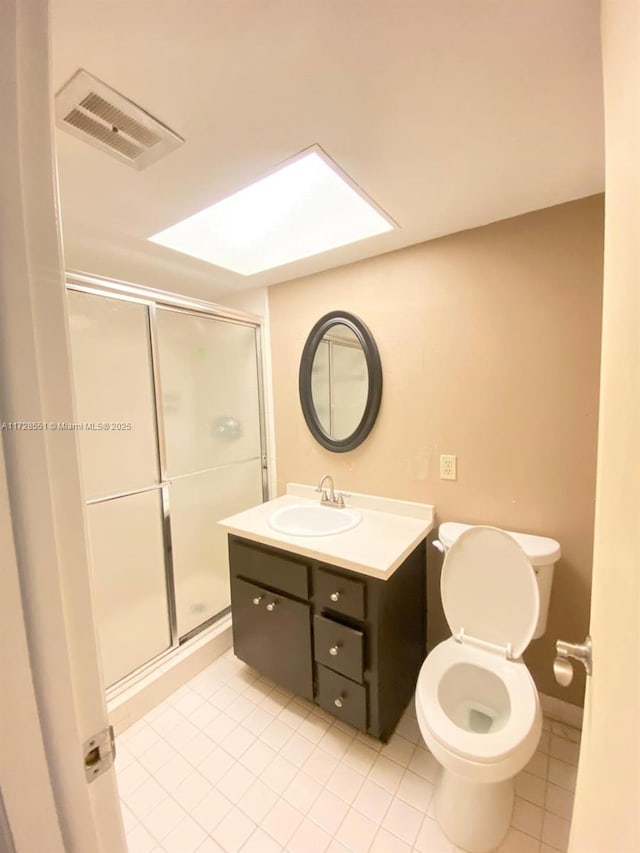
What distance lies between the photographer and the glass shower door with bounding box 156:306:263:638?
1925 millimetres

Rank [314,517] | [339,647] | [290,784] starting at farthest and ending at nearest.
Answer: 1. [314,517]
2. [339,647]
3. [290,784]

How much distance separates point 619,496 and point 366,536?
1.15m

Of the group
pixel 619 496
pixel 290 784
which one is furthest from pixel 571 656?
pixel 290 784

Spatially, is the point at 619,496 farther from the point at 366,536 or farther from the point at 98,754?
the point at 366,536

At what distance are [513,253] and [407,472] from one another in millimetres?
1073

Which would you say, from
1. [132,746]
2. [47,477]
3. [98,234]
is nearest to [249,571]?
[132,746]

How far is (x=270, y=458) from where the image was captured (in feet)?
7.65

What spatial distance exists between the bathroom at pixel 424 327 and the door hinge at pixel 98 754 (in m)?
0.02

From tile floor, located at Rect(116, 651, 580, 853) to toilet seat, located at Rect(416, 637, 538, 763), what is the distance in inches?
14.6

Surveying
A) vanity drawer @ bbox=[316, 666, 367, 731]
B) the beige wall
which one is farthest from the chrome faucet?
vanity drawer @ bbox=[316, 666, 367, 731]

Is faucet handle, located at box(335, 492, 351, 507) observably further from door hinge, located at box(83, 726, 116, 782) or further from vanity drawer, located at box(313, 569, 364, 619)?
door hinge, located at box(83, 726, 116, 782)

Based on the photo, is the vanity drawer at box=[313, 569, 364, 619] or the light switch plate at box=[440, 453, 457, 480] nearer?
the vanity drawer at box=[313, 569, 364, 619]

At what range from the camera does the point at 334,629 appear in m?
1.39

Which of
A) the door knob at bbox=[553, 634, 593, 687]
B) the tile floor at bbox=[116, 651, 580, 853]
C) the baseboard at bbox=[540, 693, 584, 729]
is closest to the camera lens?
the door knob at bbox=[553, 634, 593, 687]
